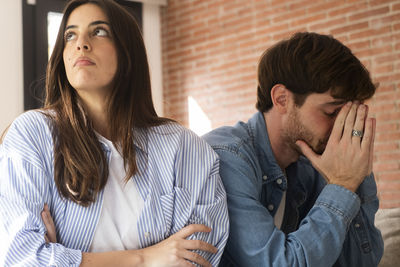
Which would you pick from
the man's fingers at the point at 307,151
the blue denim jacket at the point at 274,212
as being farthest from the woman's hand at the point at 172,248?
the man's fingers at the point at 307,151

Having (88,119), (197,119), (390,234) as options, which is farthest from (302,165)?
(197,119)

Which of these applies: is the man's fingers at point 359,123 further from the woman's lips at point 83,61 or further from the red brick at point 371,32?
the red brick at point 371,32

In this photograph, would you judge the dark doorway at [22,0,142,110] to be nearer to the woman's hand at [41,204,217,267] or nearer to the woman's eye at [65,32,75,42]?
the woman's eye at [65,32,75,42]

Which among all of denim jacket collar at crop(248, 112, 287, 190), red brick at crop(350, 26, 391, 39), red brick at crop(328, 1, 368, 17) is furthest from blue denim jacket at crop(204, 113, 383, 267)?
red brick at crop(328, 1, 368, 17)

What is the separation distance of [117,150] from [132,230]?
0.23 meters

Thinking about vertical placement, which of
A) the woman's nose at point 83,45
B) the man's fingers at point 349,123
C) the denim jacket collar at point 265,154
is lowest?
the denim jacket collar at point 265,154

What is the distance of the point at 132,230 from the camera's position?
1466mm

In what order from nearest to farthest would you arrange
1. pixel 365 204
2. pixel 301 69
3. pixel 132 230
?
pixel 132 230 → pixel 301 69 → pixel 365 204

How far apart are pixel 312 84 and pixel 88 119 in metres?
0.70

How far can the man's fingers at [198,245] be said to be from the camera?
1473 mm

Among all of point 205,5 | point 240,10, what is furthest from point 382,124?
point 205,5

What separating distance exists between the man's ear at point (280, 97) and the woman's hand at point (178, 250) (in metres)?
0.56

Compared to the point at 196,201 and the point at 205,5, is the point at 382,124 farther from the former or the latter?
the point at 196,201

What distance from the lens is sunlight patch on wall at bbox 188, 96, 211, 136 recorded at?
18.0 ft
